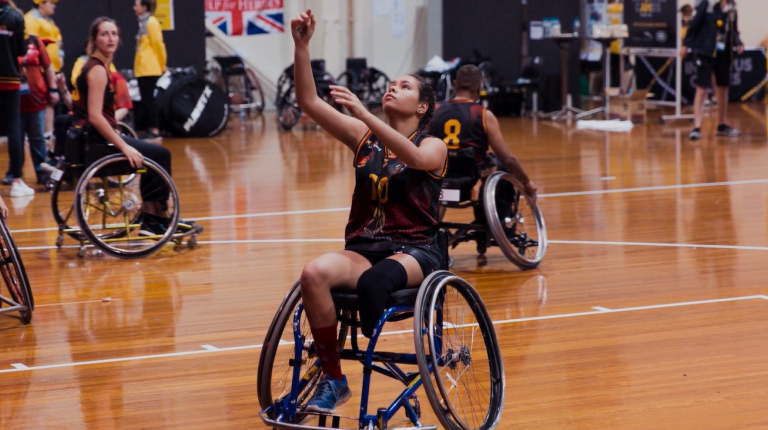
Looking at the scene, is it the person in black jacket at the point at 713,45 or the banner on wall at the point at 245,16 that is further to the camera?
the banner on wall at the point at 245,16

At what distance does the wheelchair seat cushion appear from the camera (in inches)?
112

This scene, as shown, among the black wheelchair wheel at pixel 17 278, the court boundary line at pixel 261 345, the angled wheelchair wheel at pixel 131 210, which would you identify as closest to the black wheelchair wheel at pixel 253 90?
the angled wheelchair wheel at pixel 131 210

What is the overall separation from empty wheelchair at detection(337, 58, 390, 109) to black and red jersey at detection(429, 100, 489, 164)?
9208 mm

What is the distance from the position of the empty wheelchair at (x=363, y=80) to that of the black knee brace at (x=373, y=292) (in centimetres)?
1167

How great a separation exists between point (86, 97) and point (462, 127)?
2.00 metres

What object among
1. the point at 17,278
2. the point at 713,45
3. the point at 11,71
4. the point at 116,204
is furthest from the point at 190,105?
the point at 17,278

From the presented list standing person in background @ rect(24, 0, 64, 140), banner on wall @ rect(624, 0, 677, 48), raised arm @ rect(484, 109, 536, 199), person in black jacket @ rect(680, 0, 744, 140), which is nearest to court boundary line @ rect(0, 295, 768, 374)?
raised arm @ rect(484, 109, 536, 199)

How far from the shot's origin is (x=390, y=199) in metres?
3.05

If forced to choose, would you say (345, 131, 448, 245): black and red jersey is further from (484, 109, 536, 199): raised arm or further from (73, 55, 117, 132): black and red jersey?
(73, 55, 117, 132): black and red jersey

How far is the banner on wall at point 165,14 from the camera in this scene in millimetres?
13508

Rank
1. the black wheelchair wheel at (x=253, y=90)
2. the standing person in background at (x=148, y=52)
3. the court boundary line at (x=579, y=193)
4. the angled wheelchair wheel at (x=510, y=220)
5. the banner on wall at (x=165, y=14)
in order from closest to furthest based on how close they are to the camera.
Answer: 1. the angled wheelchair wheel at (x=510, y=220)
2. the court boundary line at (x=579, y=193)
3. the standing person in background at (x=148, y=52)
4. the banner on wall at (x=165, y=14)
5. the black wheelchair wheel at (x=253, y=90)

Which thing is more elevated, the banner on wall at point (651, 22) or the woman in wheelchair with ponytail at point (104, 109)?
the banner on wall at point (651, 22)

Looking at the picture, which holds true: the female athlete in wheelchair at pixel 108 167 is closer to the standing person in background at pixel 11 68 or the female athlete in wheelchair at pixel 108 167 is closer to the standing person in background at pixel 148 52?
the standing person in background at pixel 11 68

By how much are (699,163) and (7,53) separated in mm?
5513
